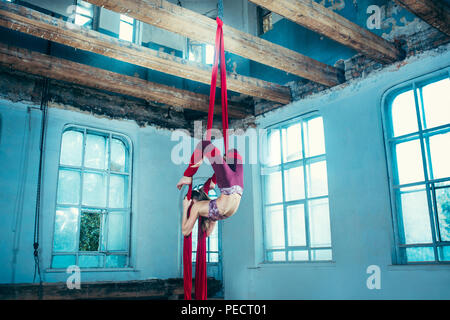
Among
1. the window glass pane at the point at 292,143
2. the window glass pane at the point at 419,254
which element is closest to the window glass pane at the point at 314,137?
the window glass pane at the point at 292,143

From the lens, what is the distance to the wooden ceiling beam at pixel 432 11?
12.7 feet

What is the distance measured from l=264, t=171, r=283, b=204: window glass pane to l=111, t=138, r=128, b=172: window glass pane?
2180 millimetres

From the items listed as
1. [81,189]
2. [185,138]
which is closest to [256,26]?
[185,138]

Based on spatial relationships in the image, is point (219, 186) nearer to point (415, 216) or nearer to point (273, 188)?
point (415, 216)

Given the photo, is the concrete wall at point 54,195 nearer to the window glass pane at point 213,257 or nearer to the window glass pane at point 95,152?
the window glass pane at point 95,152

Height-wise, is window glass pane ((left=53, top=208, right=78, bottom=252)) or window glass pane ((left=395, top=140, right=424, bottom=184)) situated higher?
window glass pane ((left=395, top=140, right=424, bottom=184))

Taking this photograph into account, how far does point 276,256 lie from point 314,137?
1.81m

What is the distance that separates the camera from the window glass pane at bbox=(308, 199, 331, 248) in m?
5.38

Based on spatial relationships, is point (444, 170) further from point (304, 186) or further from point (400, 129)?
point (304, 186)

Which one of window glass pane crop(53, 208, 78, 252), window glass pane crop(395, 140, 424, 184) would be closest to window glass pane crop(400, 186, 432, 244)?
window glass pane crop(395, 140, 424, 184)

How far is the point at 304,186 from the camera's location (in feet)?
18.7

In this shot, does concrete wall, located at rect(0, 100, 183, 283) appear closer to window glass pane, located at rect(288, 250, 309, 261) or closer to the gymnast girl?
window glass pane, located at rect(288, 250, 309, 261)

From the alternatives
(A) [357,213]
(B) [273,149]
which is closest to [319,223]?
(A) [357,213]

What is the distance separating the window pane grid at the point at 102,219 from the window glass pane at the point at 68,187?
0.13ft
